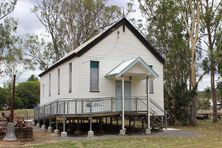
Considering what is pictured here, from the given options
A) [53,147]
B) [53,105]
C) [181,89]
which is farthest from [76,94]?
[181,89]

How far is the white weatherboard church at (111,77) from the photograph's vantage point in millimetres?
25416

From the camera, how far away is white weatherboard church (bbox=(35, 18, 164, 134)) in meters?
25.4

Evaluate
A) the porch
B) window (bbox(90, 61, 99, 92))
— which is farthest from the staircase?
window (bbox(90, 61, 99, 92))

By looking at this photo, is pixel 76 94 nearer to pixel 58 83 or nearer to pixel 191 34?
pixel 58 83

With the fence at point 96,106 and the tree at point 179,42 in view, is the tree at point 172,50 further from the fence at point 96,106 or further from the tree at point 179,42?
the fence at point 96,106

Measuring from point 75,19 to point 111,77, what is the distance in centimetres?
2235

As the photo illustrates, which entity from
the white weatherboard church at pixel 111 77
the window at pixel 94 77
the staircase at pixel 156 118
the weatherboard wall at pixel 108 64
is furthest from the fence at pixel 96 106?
the window at pixel 94 77

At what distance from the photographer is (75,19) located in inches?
1864

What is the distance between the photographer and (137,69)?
84.0ft

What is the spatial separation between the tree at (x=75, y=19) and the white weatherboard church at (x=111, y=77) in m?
17.8

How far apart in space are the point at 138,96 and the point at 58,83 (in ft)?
21.4

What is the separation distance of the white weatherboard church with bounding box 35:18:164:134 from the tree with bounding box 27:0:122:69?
17818 mm

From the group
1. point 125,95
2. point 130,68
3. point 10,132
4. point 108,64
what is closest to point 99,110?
point 125,95

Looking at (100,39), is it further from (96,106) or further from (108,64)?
(96,106)
